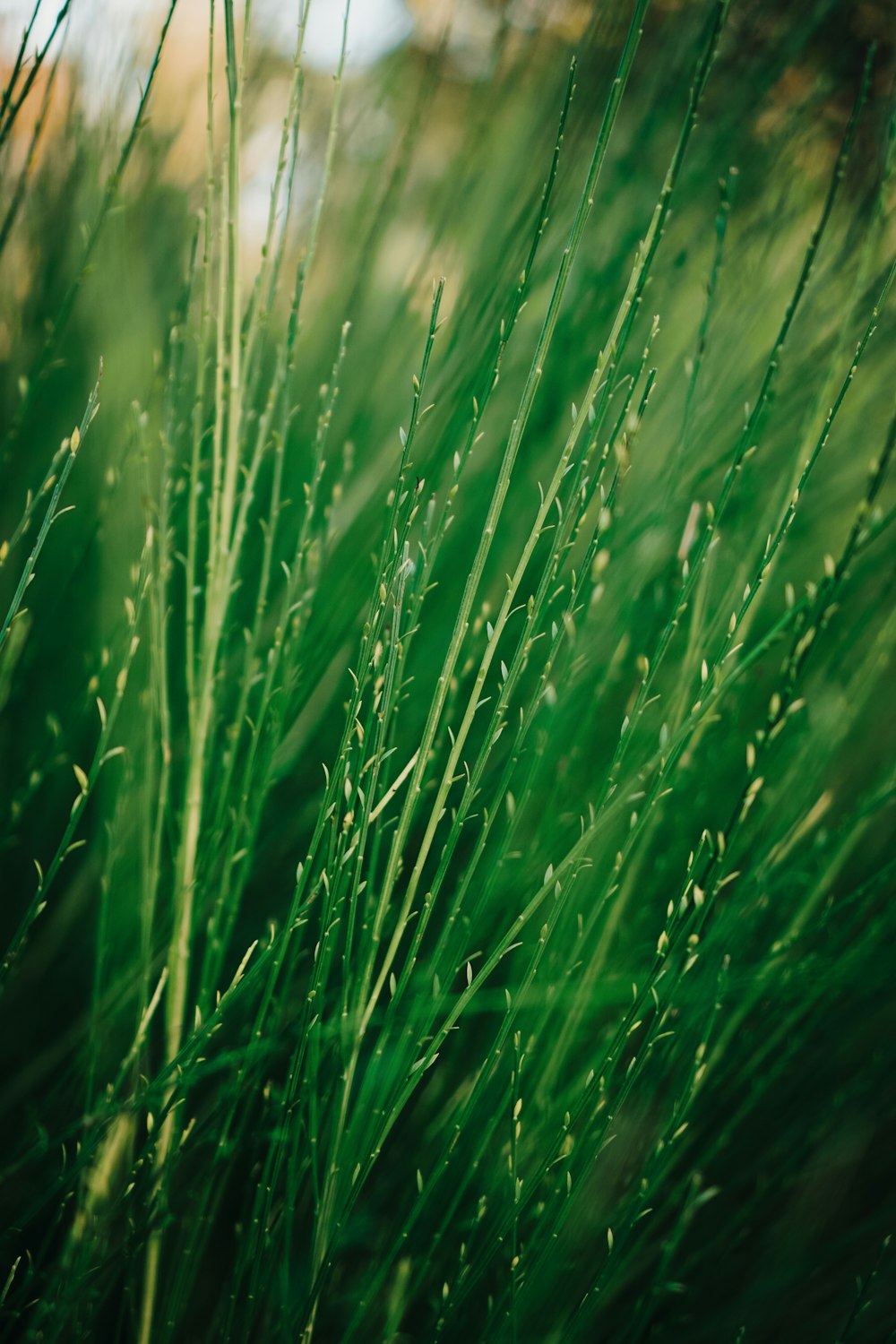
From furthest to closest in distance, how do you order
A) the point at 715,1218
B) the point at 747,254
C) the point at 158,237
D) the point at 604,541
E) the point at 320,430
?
1. the point at 158,237
2. the point at 747,254
3. the point at 715,1218
4. the point at 604,541
5. the point at 320,430

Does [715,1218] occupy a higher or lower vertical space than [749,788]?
lower

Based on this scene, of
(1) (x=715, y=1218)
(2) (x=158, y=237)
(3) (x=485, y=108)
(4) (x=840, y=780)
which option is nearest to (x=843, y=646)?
(4) (x=840, y=780)

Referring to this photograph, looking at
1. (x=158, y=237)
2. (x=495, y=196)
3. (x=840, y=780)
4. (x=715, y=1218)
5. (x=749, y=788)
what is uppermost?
(x=495, y=196)

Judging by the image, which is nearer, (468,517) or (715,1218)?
(715,1218)

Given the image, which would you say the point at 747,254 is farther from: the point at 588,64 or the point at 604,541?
the point at 604,541

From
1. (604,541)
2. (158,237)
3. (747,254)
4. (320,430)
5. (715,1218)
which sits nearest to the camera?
(320,430)

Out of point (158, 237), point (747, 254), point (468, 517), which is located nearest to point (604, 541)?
point (468, 517)

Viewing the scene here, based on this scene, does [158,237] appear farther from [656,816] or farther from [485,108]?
[656,816]
